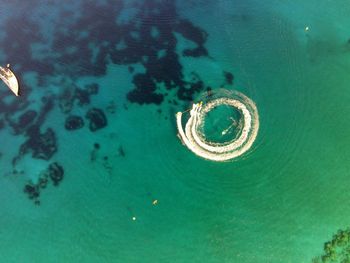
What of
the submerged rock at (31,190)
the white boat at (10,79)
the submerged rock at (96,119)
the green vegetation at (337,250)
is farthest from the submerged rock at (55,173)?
the green vegetation at (337,250)

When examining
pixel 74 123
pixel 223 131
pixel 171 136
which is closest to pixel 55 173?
pixel 74 123

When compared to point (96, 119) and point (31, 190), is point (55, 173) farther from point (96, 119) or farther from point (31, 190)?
point (96, 119)

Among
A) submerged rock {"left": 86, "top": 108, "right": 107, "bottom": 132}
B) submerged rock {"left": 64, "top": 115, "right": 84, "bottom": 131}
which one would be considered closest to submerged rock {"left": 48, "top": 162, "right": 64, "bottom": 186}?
submerged rock {"left": 64, "top": 115, "right": 84, "bottom": 131}

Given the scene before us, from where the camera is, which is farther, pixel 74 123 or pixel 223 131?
pixel 74 123

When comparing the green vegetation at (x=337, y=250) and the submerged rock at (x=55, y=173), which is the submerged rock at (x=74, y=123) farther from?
the green vegetation at (x=337, y=250)

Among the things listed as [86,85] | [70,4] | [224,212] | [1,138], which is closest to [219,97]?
[224,212]

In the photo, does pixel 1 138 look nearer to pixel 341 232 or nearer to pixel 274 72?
pixel 274 72

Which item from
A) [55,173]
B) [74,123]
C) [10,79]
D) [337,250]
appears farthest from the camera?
[10,79]
